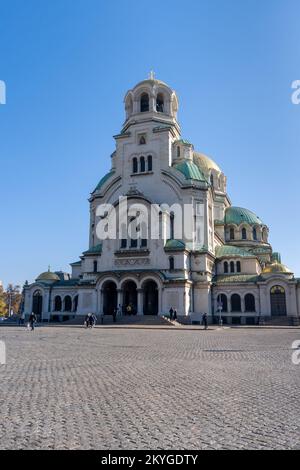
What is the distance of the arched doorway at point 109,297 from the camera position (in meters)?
53.8

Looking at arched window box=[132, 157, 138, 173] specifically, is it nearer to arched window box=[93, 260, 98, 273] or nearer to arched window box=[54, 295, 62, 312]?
arched window box=[93, 260, 98, 273]

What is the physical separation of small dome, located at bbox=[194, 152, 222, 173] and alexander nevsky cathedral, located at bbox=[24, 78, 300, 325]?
9.90 meters

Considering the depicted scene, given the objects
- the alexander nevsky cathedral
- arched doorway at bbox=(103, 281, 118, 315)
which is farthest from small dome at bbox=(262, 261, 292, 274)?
arched doorway at bbox=(103, 281, 118, 315)

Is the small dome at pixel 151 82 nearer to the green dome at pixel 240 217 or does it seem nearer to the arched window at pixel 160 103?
the arched window at pixel 160 103

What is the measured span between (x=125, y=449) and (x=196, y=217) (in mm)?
50626

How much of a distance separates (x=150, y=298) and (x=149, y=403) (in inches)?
1747

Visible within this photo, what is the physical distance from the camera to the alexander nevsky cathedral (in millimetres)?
51250

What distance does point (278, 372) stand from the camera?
13461 millimetres

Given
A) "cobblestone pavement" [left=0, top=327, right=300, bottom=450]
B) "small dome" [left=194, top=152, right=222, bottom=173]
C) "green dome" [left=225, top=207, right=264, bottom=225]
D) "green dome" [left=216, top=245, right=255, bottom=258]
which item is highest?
"small dome" [left=194, top=152, right=222, bottom=173]

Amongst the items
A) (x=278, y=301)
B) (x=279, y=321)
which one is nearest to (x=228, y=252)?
(x=278, y=301)

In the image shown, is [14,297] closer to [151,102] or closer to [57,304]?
[57,304]

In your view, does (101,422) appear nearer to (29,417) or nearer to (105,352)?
(29,417)

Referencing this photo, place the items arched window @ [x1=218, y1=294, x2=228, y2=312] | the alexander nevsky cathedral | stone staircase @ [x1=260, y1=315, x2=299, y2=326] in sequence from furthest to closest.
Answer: arched window @ [x1=218, y1=294, x2=228, y2=312], the alexander nevsky cathedral, stone staircase @ [x1=260, y1=315, x2=299, y2=326]

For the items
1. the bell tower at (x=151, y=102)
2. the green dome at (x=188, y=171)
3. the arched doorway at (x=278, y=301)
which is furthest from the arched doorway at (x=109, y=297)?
the bell tower at (x=151, y=102)
